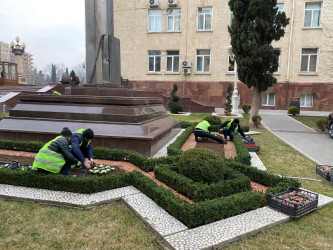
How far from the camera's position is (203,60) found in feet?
77.6

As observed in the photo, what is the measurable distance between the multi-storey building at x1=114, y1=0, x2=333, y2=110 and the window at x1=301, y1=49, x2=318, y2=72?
0.08 metres

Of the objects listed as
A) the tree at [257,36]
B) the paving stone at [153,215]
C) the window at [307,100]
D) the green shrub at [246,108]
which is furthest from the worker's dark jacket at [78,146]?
the window at [307,100]

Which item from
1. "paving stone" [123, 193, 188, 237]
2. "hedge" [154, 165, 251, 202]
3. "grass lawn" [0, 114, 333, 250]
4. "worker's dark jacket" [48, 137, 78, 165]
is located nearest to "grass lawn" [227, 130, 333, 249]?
"grass lawn" [0, 114, 333, 250]

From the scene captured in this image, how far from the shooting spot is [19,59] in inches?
1613

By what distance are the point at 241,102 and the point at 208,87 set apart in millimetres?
3219

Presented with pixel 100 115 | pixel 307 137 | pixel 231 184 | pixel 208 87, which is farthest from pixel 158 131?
pixel 208 87

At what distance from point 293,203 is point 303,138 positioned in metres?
8.96

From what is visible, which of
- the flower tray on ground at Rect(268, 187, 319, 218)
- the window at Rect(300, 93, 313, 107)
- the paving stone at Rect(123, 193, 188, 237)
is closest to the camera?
the paving stone at Rect(123, 193, 188, 237)

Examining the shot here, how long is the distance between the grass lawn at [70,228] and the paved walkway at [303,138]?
6.66 m

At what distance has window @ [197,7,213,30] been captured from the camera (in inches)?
910

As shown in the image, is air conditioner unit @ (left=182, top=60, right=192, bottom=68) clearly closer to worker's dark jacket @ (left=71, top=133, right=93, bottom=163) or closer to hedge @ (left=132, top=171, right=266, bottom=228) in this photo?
worker's dark jacket @ (left=71, top=133, right=93, bottom=163)

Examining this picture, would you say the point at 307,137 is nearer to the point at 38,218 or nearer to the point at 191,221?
the point at 191,221

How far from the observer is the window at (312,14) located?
2159cm

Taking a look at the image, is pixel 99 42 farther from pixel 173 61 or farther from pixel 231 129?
pixel 173 61
